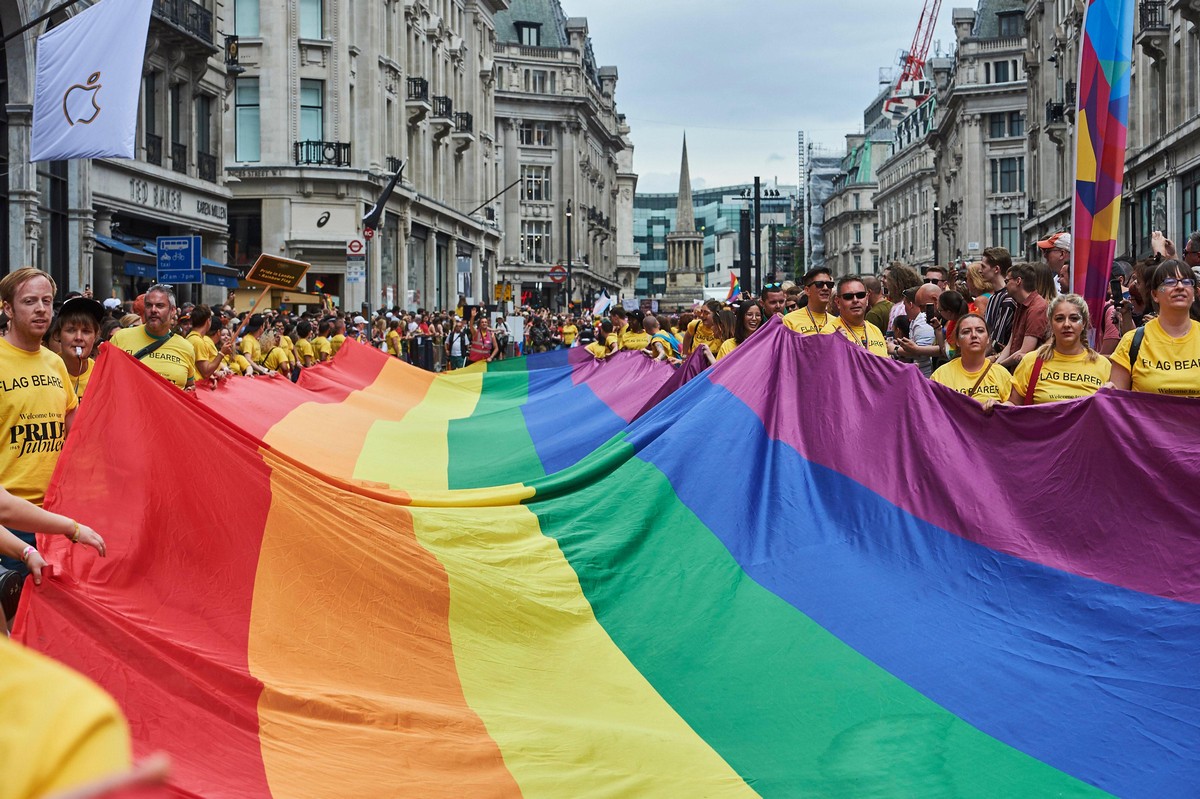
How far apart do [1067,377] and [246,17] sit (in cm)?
4315

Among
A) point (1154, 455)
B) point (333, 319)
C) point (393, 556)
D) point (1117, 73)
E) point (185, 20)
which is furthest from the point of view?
point (185, 20)

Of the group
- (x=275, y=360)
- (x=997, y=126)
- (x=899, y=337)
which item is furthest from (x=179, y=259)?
(x=997, y=126)

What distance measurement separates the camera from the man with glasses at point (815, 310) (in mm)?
9414

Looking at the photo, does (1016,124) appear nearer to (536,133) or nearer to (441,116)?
(536,133)

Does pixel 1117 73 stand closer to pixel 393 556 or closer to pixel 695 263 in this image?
pixel 393 556

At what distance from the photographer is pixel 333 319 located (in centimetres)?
2511

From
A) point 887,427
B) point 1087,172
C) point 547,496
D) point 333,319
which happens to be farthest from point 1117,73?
point 333,319

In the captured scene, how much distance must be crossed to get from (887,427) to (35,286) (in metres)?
4.88

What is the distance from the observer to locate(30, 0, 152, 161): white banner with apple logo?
45.9 ft

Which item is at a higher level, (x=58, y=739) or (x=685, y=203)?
(x=685, y=203)

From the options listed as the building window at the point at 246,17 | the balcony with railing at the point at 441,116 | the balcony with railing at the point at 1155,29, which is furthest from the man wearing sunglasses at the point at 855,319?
the balcony with railing at the point at 441,116

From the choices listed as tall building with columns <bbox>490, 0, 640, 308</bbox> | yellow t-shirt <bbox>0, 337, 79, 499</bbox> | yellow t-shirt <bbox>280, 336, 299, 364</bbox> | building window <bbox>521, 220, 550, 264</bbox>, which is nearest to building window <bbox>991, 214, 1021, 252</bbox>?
tall building with columns <bbox>490, 0, 640, 308</bbox>

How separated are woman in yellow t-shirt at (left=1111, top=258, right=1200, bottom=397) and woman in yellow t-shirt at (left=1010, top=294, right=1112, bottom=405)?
246 mm

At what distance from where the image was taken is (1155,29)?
3803cm
